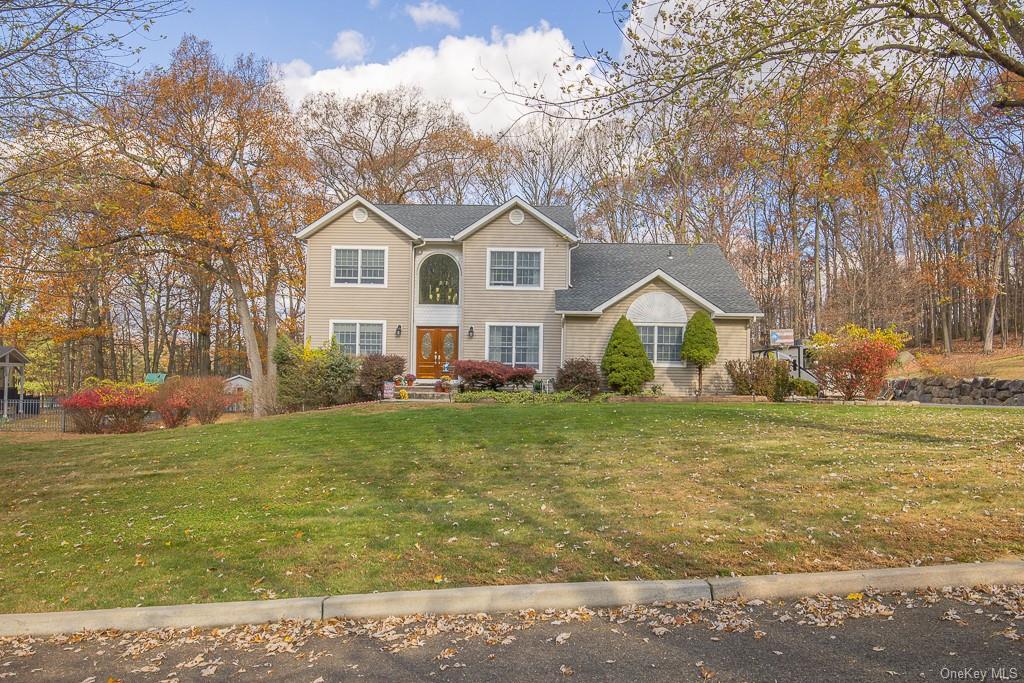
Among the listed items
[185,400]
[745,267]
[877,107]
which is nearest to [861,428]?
[877,107]

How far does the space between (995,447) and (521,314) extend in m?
15.7

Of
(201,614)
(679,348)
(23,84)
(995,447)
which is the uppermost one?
(23,84)

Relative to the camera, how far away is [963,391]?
22.9 metres

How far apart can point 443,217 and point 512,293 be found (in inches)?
175

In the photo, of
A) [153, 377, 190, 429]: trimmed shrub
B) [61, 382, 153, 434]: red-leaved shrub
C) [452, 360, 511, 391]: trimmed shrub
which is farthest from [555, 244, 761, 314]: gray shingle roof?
[61, 382, 153, 434]: red-leaved shrub

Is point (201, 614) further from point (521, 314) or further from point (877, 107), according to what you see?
point (521, 314)

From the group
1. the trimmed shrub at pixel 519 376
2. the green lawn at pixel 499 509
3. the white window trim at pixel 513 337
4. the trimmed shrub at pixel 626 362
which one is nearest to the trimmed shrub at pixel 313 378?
the white window trim at pixel 513 337

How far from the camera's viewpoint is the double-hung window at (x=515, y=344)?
939 inches

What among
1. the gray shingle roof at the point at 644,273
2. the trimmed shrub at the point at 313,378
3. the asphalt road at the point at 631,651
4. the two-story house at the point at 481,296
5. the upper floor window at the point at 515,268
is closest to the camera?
the asphalt road at the point at 631,651

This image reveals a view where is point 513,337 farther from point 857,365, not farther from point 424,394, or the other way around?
point 857,365

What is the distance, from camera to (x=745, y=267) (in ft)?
133

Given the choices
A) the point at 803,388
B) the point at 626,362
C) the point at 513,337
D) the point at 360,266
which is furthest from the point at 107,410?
the point at 803,388

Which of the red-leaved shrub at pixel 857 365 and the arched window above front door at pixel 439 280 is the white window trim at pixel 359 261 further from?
the red-leaved shrub at pixel 857 365

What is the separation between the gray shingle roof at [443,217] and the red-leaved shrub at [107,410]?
33.3 ft
